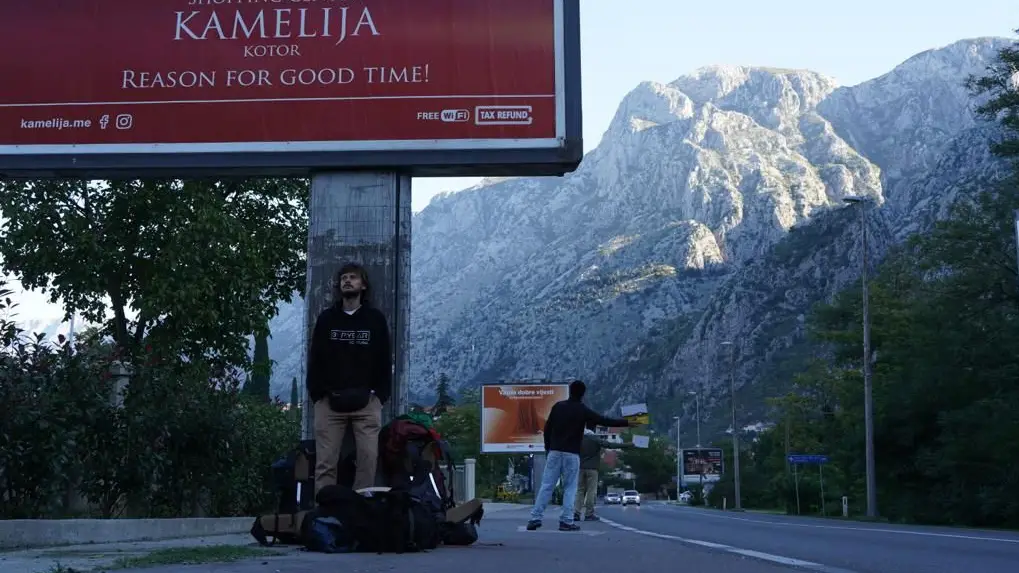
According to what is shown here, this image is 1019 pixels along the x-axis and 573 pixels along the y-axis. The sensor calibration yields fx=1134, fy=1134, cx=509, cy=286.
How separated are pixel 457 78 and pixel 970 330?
2854cm

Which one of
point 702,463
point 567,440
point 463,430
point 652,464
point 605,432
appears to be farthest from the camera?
point 652,464

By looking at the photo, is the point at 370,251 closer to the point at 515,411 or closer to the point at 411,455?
the point at 411,455

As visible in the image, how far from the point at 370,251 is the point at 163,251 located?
9350mm

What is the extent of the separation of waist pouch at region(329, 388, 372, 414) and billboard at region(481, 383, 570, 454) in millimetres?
57723

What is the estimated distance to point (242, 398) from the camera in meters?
13.0

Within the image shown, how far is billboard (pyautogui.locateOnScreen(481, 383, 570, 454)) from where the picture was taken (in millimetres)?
65875

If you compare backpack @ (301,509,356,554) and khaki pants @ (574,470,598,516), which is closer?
backpack @ (301,509,356,554)

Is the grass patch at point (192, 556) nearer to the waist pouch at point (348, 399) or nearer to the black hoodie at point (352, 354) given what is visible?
the waist pouch at point (348, 399)

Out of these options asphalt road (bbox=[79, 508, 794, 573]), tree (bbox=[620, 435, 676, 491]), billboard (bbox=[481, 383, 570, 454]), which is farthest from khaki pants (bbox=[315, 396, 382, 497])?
tree (bbox=[620, 435, 676, 491])

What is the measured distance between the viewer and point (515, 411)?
217 ft

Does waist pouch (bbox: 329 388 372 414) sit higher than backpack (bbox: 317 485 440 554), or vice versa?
waist pouch (bbox: 329 388 372 414)

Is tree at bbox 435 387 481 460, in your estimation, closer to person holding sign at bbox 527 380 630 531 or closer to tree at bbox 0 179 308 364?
tree at bbox 0 179 308 364

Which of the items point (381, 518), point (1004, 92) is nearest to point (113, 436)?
point (381, 518)

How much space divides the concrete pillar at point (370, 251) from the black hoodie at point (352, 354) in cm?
134
